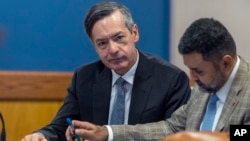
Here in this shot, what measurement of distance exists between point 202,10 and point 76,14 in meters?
0.75

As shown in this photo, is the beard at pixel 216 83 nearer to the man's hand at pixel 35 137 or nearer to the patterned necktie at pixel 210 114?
the patterned necktie at pixel 210 114

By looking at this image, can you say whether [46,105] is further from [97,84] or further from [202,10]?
[202,10]

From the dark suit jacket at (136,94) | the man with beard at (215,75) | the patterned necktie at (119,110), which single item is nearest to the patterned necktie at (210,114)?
the man with beard at (215,75)

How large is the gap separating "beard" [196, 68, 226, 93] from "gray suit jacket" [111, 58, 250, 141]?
0.04 meters

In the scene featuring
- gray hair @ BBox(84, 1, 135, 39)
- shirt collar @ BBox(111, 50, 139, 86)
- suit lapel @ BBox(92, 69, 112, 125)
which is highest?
gray hair @ BBox(84, 1, 135, 39)

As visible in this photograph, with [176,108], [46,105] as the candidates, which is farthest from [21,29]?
[176,108]

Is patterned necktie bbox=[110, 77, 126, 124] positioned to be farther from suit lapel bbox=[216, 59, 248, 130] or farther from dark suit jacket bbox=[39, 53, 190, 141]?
suit lapel bbox=[216, 59, 248, 130]

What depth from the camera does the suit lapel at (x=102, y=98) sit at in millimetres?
2158

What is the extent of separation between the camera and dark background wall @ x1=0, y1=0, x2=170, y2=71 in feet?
9.53

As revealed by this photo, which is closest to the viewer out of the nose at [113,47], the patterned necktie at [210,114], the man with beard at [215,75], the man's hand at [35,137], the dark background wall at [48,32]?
the man with beard at [215,75]

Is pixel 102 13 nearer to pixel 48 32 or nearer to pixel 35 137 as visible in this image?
pixel 35 137

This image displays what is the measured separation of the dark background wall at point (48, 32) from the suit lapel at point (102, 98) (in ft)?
2.42

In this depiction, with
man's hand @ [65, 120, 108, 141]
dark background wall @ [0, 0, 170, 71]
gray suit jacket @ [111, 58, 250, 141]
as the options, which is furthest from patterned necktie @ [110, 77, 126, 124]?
dark background wall @ [0, 0, 170, 71]

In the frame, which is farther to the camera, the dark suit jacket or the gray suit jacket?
the dark suit jacket
